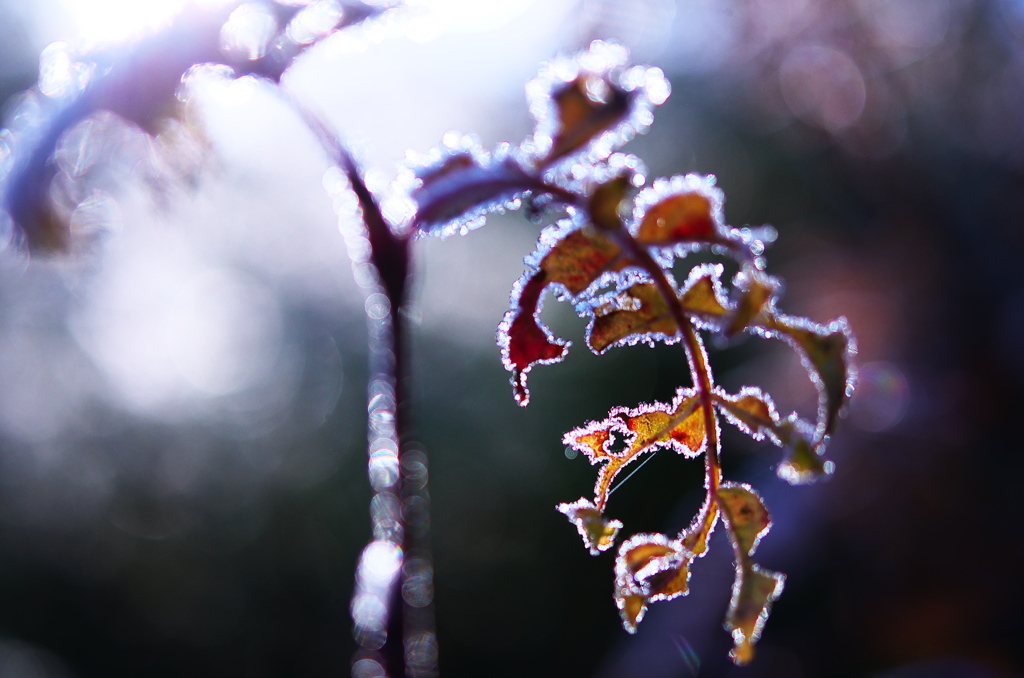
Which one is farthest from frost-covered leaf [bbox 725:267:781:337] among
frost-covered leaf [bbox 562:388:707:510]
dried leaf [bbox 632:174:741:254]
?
frost-covered leaf [bbox 562:388:707:510]

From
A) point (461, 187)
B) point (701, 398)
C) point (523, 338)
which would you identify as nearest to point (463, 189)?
point (461, 187)

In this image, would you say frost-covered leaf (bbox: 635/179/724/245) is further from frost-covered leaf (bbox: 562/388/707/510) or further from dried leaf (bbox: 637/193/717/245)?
frost-covered leaf (bbox: 562/388/707/510)

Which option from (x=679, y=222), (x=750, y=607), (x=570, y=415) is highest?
(x=679, y=222)

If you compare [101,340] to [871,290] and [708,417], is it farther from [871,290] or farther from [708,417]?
[708,417]

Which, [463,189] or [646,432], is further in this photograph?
[646,432]

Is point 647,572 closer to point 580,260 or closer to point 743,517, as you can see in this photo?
point 743,517

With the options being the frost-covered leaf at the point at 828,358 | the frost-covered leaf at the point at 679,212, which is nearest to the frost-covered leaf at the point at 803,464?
the frost-covered leaf at the point at 828,358
